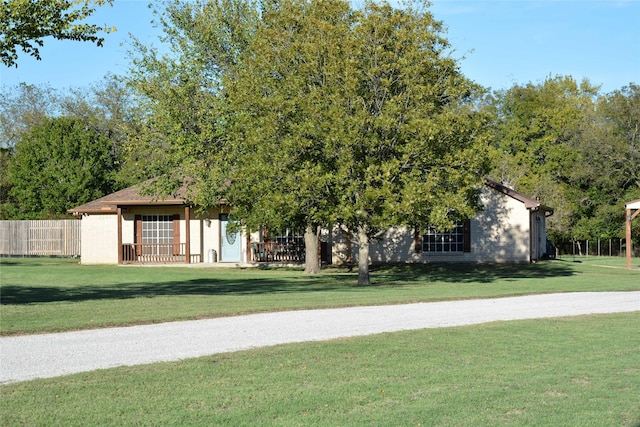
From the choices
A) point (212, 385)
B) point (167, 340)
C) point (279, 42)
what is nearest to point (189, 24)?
point (279, 42)

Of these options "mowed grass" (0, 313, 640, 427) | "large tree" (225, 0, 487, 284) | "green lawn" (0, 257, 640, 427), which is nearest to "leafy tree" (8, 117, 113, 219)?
"large tree" (225, 0, 487, 284)

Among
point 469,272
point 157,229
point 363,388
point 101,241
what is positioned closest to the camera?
point 363,388

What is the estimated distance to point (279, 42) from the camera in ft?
85.5

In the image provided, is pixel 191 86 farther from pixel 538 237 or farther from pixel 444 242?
pixel 538 237

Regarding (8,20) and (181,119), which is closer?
(8,20)

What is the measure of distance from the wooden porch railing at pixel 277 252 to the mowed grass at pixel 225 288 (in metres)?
2.62

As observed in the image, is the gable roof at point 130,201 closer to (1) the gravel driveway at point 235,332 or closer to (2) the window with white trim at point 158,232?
(2) the window with white trim at point 158,232

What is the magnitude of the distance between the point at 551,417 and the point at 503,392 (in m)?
1.04

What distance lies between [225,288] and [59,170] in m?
32.1

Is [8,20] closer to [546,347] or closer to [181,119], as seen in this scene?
[546,347]

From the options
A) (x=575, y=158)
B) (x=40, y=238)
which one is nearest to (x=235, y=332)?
(x=40, y=238)

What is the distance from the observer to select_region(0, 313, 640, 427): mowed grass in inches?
299

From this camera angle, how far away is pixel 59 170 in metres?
52.7

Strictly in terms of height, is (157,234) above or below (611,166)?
below
